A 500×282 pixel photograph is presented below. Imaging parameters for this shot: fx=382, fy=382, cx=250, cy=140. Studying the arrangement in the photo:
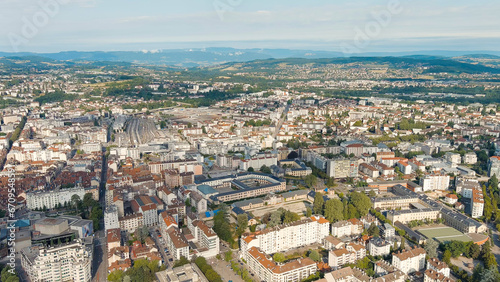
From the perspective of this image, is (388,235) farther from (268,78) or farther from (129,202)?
(268,78)

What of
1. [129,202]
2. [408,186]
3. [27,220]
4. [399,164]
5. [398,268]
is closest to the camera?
[398,268]

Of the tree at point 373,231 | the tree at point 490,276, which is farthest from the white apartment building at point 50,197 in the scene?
the tree at point 490,276

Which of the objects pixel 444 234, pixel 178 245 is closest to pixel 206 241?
pixel 178 245

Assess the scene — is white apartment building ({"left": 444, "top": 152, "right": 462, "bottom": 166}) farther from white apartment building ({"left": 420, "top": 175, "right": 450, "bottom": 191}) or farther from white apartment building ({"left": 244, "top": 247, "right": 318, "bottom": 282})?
white apartment building ({"left": 244, "top": 247, "right": 318, "bottom": 282})

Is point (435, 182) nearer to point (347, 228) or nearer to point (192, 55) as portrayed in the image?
point (347, 228)

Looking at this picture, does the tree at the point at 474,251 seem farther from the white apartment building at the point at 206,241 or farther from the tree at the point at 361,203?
the white apartment building at the point at 206,241

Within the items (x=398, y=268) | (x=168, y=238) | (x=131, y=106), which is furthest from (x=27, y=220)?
→ (x=131, y=106)
